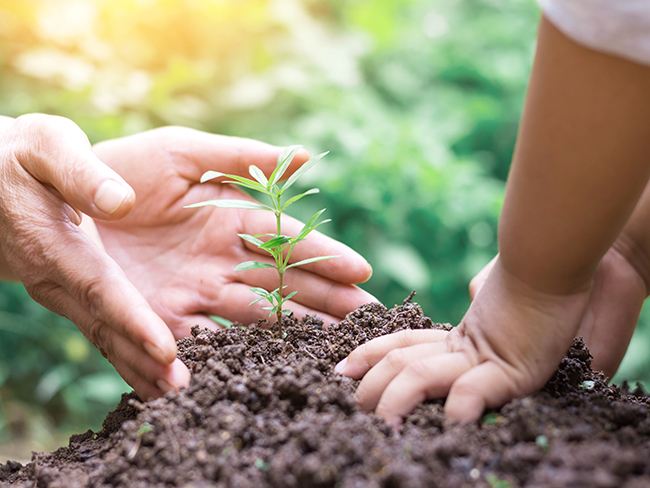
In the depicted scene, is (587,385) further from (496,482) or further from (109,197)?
(109,197)

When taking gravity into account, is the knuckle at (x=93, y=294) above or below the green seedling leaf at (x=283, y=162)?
below

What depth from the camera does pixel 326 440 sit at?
780 mm

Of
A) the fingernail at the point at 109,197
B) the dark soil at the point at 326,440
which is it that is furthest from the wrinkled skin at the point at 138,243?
the dark soil at the point at 326,440

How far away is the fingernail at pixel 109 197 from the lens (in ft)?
3.48

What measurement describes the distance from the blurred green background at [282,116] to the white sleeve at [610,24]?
1584 mm

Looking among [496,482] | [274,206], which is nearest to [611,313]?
[496,482]

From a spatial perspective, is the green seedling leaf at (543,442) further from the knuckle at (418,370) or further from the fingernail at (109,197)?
the fingernail at (109,197)

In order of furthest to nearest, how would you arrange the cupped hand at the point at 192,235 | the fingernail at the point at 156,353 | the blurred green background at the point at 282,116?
the blurred green background at the point at 282,116, the cupped hand at the point at 192,235, the fingernail at the point at 156,353

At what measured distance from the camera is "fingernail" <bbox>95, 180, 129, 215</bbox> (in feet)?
3.48

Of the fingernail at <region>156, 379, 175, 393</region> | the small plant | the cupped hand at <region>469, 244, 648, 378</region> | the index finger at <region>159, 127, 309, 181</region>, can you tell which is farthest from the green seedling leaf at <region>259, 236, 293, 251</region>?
the cupped hand at <region>469, 244, 648, 378</region>

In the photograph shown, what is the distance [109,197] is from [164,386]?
1.41 feet

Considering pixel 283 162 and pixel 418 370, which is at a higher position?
pixel 283 162

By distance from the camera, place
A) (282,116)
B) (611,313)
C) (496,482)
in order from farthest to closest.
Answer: (282,116) < (611,313) < (496,482)

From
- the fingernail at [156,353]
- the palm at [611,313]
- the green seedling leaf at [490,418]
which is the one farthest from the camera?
the palm at [611,313]
